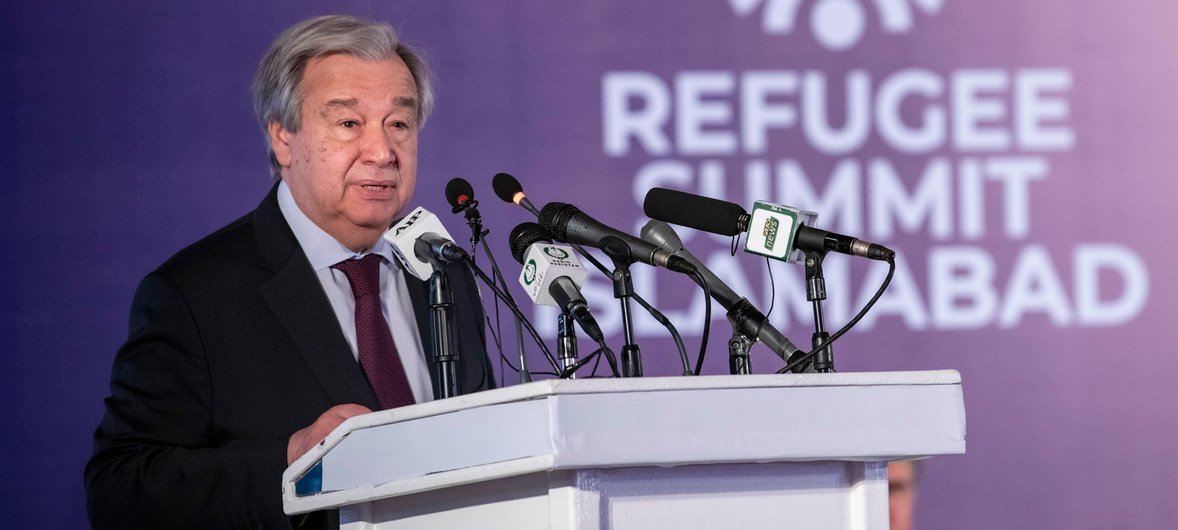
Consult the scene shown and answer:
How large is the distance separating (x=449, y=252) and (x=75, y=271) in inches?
79.9

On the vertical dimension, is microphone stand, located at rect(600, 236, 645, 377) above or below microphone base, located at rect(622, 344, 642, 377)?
above

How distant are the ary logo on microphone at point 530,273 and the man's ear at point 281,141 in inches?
32.3

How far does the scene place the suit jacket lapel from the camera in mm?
2209

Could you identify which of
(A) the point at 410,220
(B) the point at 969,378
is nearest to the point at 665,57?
Answer: (B) the point at 969,378

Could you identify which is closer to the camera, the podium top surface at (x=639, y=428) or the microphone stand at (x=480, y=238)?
the podium top surface at (x=639, y=428)

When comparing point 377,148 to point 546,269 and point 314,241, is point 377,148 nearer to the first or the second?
point 314,241

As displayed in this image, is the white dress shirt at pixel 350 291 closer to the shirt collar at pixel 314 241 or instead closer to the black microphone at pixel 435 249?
the shirt collar at pixel 314 241

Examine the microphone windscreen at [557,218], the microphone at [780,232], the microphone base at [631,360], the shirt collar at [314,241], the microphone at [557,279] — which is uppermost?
the shirt collar at [314,241]

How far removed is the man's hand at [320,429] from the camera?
1.69m

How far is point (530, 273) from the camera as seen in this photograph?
186 centimetres

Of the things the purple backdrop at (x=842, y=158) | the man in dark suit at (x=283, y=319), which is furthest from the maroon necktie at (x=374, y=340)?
the purple backdrop at (x=842, y=158)

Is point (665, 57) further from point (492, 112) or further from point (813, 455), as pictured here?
point (813, 455)

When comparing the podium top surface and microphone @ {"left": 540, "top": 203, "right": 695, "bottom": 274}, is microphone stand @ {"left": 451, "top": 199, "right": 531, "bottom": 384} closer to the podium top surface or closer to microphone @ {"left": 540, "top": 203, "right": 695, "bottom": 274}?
microphone @ {"left": 540, "top": 203, "right": 695, "bottom": 274}

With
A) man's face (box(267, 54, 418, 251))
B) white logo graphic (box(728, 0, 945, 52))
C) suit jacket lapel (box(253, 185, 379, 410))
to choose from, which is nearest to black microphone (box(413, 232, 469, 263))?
suit jacket lapel (box(253, 185, 379, 410))
